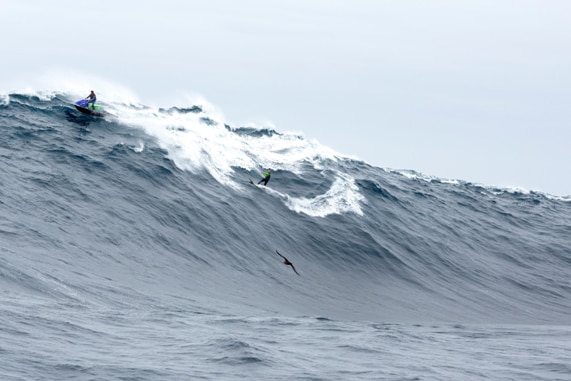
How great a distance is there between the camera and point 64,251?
2369cm

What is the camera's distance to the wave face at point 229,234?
23828 mm

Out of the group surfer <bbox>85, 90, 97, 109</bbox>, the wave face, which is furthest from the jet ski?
the wave face

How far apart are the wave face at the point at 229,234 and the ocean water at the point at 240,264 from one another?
0.34 ft

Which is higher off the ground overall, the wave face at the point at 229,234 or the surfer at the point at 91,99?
the surfer at the point at 91,99

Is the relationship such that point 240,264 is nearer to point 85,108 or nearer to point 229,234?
point 229,234

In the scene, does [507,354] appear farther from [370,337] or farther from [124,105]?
[124,105]

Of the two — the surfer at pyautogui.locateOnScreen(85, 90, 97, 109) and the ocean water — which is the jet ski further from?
the ocean water

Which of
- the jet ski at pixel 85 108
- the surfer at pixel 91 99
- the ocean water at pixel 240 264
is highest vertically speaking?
the surfer at pixel 91 99

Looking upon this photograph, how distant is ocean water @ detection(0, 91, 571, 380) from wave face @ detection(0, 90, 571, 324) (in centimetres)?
10

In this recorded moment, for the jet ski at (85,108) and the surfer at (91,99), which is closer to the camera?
the jet ski at (85,108)

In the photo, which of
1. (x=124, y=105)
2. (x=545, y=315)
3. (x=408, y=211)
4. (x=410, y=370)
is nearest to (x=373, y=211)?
(x=408, y=211)

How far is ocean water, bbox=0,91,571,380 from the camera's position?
1623 cm

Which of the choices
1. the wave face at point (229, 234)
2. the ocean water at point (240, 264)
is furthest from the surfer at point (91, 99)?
the ocean water at point (240, 264)

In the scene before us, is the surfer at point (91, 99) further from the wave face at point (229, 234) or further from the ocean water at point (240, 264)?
the ocean water at point (240, 264)
